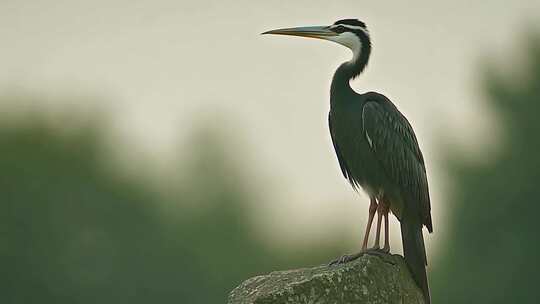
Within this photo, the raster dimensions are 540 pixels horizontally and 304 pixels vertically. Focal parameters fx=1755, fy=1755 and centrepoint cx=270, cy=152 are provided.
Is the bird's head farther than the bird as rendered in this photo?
Yes

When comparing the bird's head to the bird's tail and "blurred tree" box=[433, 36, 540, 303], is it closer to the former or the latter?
the bird's tail

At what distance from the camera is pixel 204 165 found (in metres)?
59.9

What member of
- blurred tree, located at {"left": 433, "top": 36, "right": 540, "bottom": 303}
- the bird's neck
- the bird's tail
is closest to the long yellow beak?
the bird's neck

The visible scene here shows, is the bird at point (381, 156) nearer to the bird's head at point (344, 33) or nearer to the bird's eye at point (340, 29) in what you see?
the bird's head at point (344, 33)

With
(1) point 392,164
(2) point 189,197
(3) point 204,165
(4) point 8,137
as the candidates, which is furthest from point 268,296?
(3) point 204,165

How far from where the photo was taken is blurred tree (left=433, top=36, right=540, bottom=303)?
43.3 metres

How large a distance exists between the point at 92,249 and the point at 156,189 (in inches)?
272

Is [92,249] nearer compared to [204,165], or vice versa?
[92,249]

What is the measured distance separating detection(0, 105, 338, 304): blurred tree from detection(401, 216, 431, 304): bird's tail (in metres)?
27.8

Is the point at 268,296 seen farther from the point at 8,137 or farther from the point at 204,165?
the point at 204,165

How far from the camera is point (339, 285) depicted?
16000 mm

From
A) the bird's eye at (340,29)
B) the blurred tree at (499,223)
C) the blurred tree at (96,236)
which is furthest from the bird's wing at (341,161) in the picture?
the blurred tree at (96,236)

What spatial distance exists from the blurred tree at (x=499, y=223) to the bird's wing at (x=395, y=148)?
2512 centimetres

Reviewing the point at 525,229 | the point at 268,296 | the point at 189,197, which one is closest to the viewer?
the point at 268,296
